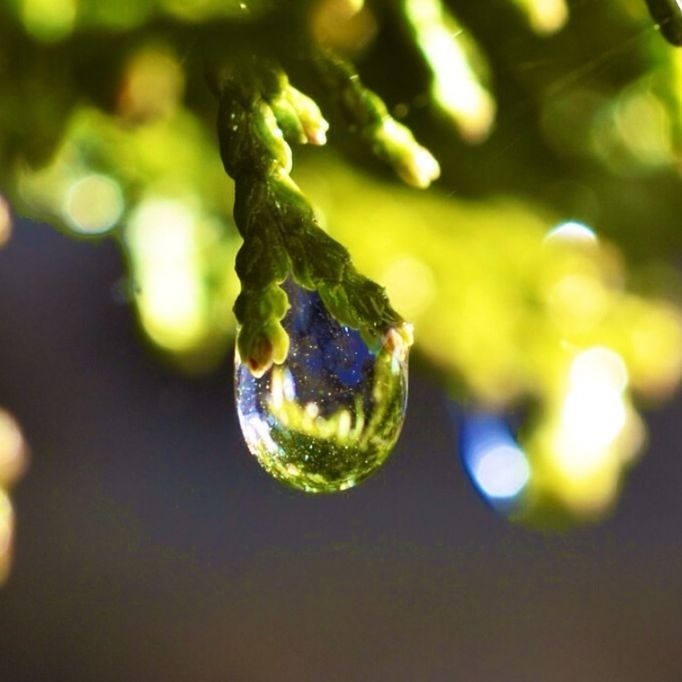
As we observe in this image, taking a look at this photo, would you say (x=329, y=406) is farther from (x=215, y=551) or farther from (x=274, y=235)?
(x=215, y=551)

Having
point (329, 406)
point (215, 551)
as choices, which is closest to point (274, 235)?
point (329, 406)

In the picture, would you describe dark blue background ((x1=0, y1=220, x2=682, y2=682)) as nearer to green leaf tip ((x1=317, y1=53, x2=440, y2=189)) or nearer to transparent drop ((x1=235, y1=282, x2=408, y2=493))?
green leaf tip ((x1=317, y1=53, x2=440, y2=189))

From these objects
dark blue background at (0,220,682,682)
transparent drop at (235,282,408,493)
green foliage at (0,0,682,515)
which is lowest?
transparent drop at (235,282,408,493)

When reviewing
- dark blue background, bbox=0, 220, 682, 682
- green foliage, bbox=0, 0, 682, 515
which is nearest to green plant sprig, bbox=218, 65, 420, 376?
green foliage, bbox=0, 0, 682, 515

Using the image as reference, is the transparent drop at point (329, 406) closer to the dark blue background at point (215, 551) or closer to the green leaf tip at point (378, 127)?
the green leaf tip at point (378, 127)

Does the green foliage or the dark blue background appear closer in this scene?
the green foliage

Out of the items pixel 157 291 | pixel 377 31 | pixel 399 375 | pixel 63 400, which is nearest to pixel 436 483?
pixel 63 400
